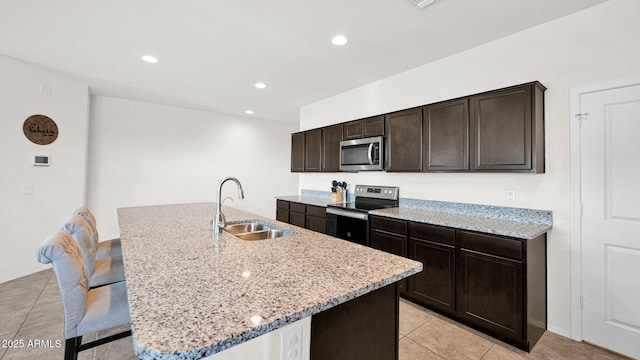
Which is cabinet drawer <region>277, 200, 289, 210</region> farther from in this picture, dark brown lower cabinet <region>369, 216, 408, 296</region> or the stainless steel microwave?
dark brown lower cabinet <region>369, 216, 408, 296</region>

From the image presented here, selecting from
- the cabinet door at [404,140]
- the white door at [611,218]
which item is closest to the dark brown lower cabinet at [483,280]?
the white door at [611,218]

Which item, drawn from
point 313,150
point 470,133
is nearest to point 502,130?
point 470,133

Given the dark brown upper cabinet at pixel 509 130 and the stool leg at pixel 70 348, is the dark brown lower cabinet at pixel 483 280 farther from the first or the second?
the stool leg at pixel 70 348

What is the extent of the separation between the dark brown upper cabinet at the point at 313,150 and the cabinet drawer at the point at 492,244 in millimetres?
2591

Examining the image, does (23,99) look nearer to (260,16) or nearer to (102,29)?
(102,29)

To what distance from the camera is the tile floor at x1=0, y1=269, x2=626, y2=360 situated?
1.94 meters

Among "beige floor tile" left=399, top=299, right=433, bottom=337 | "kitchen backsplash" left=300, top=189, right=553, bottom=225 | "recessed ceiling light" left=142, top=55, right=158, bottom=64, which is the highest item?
"recessed ceiling light" left=142, top=55, right=158, bottom=64

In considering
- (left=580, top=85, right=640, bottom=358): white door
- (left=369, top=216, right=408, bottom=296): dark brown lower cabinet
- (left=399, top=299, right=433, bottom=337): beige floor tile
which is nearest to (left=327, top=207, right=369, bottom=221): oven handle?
(left=369, top=216, right=408, bottom=296): dark brown lower cabinet

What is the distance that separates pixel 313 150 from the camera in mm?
4543

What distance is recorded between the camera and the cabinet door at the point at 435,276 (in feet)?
7.74

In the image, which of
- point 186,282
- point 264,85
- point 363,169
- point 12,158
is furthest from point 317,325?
point 12,158

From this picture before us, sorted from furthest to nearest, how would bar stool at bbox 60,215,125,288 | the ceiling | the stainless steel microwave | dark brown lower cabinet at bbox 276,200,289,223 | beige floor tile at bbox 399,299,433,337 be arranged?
dark brown lower cabinet at bbox 276,200,289,223
the stainless steel microwave
beige floor tile at bbox 399,299,433,337
the ceiling
bar stool at bbox 60,215,125,288

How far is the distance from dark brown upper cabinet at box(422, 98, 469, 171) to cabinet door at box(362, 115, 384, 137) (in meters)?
0.62

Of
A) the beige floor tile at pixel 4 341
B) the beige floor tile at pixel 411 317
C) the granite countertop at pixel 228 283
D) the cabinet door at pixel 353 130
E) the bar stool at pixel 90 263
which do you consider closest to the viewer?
the granite countertop at pixel 228 283
